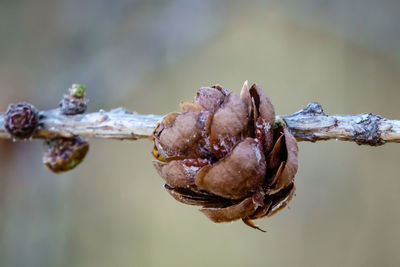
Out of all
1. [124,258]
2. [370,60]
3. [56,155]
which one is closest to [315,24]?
[370,60]

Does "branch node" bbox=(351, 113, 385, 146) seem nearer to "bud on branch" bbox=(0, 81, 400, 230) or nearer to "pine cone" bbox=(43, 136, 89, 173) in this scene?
"bud on branch" bbox=(0, 81, 400, 230)

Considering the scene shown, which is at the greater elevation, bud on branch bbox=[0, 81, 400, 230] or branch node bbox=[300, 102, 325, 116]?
branch node bbox=[300, 102, 325, 116]

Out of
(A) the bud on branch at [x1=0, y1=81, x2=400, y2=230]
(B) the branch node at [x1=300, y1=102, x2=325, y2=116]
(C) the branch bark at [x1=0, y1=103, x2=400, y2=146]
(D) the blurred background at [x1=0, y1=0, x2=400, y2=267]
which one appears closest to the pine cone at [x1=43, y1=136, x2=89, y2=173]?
(C) the branch bark at [x1=0, y1=103, x2=400, y2=146]

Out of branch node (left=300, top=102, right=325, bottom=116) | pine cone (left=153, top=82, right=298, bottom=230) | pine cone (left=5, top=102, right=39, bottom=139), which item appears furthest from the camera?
pine cone (left=5, top=102, right=39, bottom=139)

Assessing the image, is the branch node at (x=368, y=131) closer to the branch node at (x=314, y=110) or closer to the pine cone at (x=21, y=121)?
the branch node at (x=314, y=110)

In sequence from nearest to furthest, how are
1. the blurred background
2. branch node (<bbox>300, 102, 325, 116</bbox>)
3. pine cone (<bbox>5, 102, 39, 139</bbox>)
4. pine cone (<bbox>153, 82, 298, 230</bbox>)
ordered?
pine cone (<bbox>153, 82, 298, 230</bbox>) → branch node (<bbox>300, 102, 325, 116</bbox>) → pine cone (<bbox>5, 102, 39, 139</bbox>) → the blurred background

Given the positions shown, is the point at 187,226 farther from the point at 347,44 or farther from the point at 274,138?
the point at 274,138

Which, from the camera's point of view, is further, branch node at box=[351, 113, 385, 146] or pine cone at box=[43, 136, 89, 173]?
pine cone at box=[43, 136, 89, 173]
